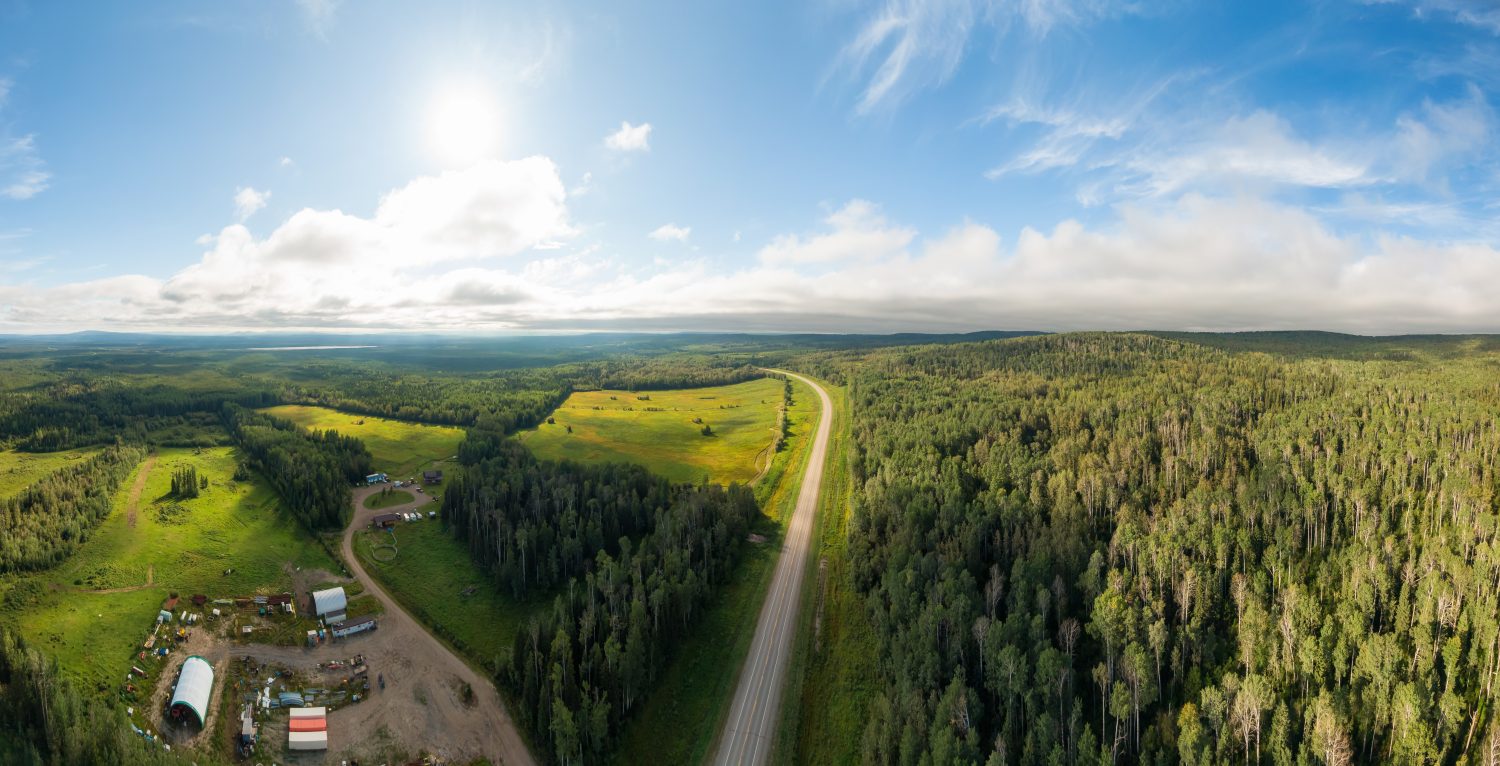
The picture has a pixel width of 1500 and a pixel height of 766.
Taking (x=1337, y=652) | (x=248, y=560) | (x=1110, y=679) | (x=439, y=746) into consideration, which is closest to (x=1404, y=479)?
(x=1337, y=652)

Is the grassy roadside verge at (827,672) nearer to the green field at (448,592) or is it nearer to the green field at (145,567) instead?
the green field at (448,592)

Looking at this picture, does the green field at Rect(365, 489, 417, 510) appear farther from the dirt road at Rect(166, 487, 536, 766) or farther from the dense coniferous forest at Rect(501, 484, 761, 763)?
the dense coniferous forest at Rect(501, 484, 761, 763)

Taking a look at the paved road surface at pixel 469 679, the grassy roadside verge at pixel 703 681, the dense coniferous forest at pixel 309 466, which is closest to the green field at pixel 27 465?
the dense coniferous forest at pixel 309 466

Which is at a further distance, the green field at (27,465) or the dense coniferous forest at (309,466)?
the green field at (27,465)

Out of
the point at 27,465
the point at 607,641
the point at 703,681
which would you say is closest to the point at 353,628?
the point at 607,641

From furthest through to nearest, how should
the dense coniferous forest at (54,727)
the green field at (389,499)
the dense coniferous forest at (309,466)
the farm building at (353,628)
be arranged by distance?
the green field at (389,499) < the dense coniferous forest at (309,466) < the farm building at (353,628) < the dense coniferous forest at (54,727)

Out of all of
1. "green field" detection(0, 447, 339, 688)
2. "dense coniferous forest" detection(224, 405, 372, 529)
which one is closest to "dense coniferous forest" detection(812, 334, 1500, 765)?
"green field" detection(0, 447, 339, 688)

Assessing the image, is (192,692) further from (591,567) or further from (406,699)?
(591,567)
